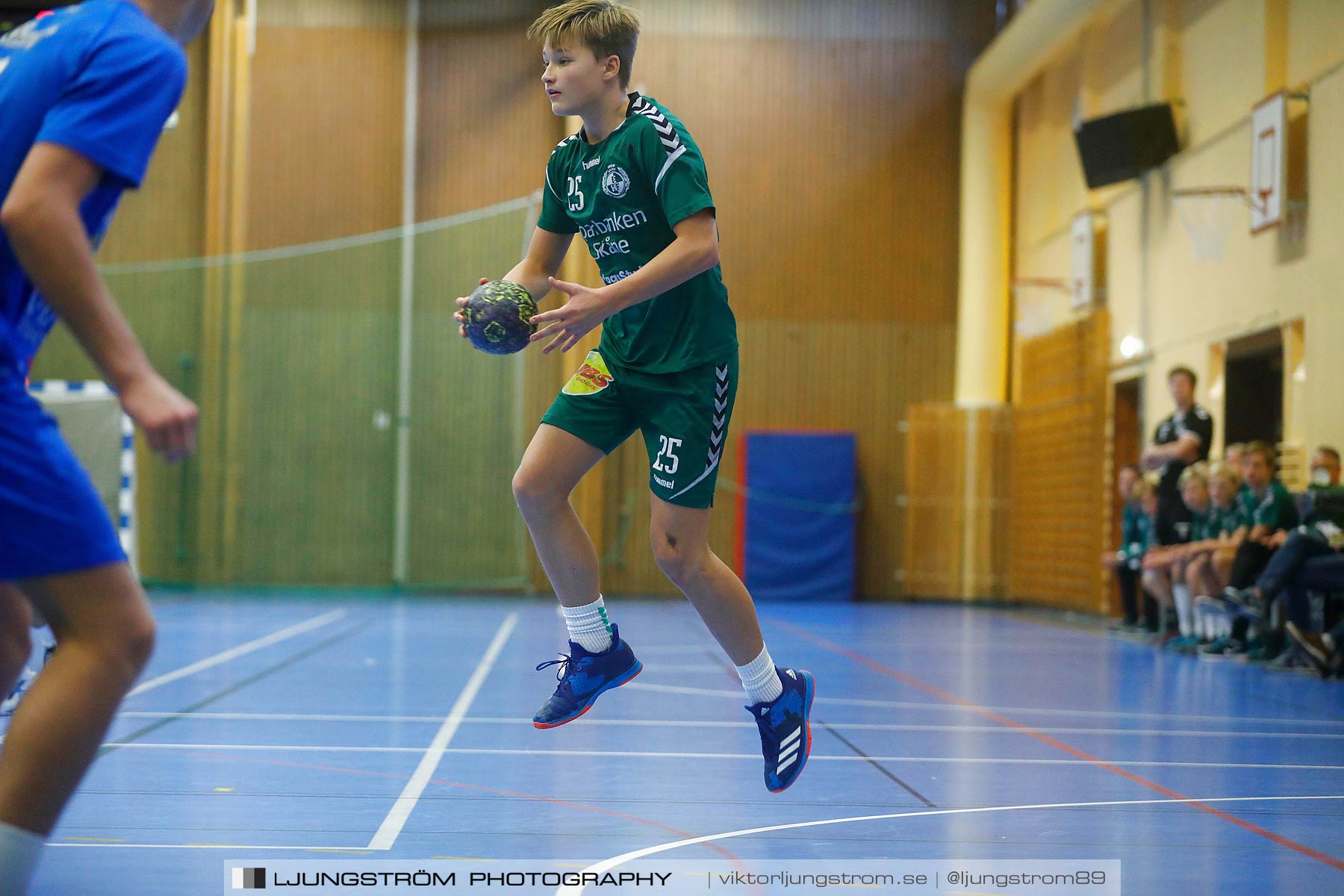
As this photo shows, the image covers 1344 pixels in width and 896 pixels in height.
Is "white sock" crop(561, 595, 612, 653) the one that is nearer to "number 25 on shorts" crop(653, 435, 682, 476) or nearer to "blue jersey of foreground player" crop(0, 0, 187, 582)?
"number 25 on shorts" crop(653, 435, 682, 476)

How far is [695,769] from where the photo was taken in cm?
396

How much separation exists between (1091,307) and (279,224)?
9.01m

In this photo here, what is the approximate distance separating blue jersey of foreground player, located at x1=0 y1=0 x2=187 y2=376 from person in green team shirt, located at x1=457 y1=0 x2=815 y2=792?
4.37 feet

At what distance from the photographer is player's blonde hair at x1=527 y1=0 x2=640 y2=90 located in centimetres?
312

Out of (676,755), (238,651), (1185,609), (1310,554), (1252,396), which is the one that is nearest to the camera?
(676,755)

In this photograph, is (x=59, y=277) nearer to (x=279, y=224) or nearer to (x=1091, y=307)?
(x=1091, y=307)

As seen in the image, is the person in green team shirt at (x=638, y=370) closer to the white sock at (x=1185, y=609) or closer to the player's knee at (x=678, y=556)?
the player's knee at (x=678, y=556)

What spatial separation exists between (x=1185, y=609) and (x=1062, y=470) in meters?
4.65

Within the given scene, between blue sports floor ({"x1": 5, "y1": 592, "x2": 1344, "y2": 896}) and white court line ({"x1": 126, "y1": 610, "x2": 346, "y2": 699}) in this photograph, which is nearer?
blue sports floor ({"x1": 5, "y1": 592, "x2": 1344, "y2": 896})

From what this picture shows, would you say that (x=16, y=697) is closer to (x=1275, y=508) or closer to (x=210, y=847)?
(x=210, y=847)

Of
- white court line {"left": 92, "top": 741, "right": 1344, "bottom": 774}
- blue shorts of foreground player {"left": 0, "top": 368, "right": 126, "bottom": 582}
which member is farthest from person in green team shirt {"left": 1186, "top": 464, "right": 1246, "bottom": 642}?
blue shorts of foreground player {"left": 0, "top": 368, "right": 126, "bottom": 582}

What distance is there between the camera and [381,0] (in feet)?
51.4

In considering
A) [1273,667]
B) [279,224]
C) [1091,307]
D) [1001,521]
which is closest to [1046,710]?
[1273,667]

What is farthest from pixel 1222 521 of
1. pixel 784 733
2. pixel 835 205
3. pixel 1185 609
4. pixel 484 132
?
pixel 484 132
